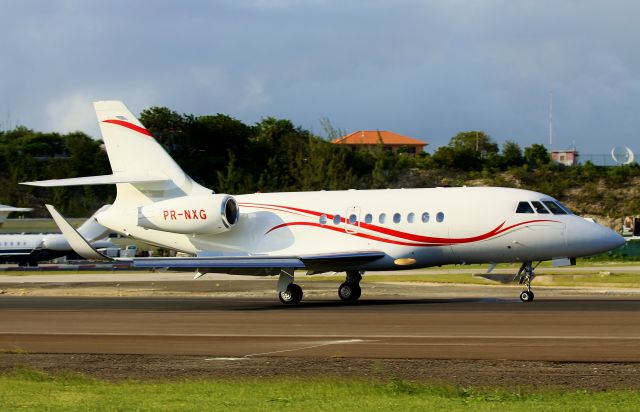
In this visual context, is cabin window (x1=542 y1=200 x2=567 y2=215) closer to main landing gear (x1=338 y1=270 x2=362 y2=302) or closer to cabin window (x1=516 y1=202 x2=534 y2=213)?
cabin window (x1=516 y1=202 x2=534 y2=213)

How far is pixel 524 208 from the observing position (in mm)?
31109

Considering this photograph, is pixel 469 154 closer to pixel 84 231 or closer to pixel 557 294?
pixel 84 231

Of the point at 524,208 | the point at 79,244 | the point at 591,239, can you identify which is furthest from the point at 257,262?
the point at 591,239

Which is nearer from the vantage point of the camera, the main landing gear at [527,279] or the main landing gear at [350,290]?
the main landing gear at [527,279]

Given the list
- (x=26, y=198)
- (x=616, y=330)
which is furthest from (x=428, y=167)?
(x=616, y=330)

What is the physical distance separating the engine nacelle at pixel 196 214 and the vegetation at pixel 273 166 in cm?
5320

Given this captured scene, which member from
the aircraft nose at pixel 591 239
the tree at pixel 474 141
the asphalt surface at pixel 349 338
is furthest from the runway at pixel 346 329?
the tree at pixel 474 141

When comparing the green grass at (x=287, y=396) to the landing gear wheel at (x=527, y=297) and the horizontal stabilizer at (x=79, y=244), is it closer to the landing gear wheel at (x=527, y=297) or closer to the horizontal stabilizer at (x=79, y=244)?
the landing gear wheel at (x=527, y=297)

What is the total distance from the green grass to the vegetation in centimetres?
7364

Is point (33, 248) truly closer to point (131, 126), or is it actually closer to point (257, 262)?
point (131, 126)

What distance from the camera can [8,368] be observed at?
55.0ft

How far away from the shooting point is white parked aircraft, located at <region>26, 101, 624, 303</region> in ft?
101

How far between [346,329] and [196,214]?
12212mm

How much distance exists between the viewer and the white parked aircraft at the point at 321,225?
101 feet
